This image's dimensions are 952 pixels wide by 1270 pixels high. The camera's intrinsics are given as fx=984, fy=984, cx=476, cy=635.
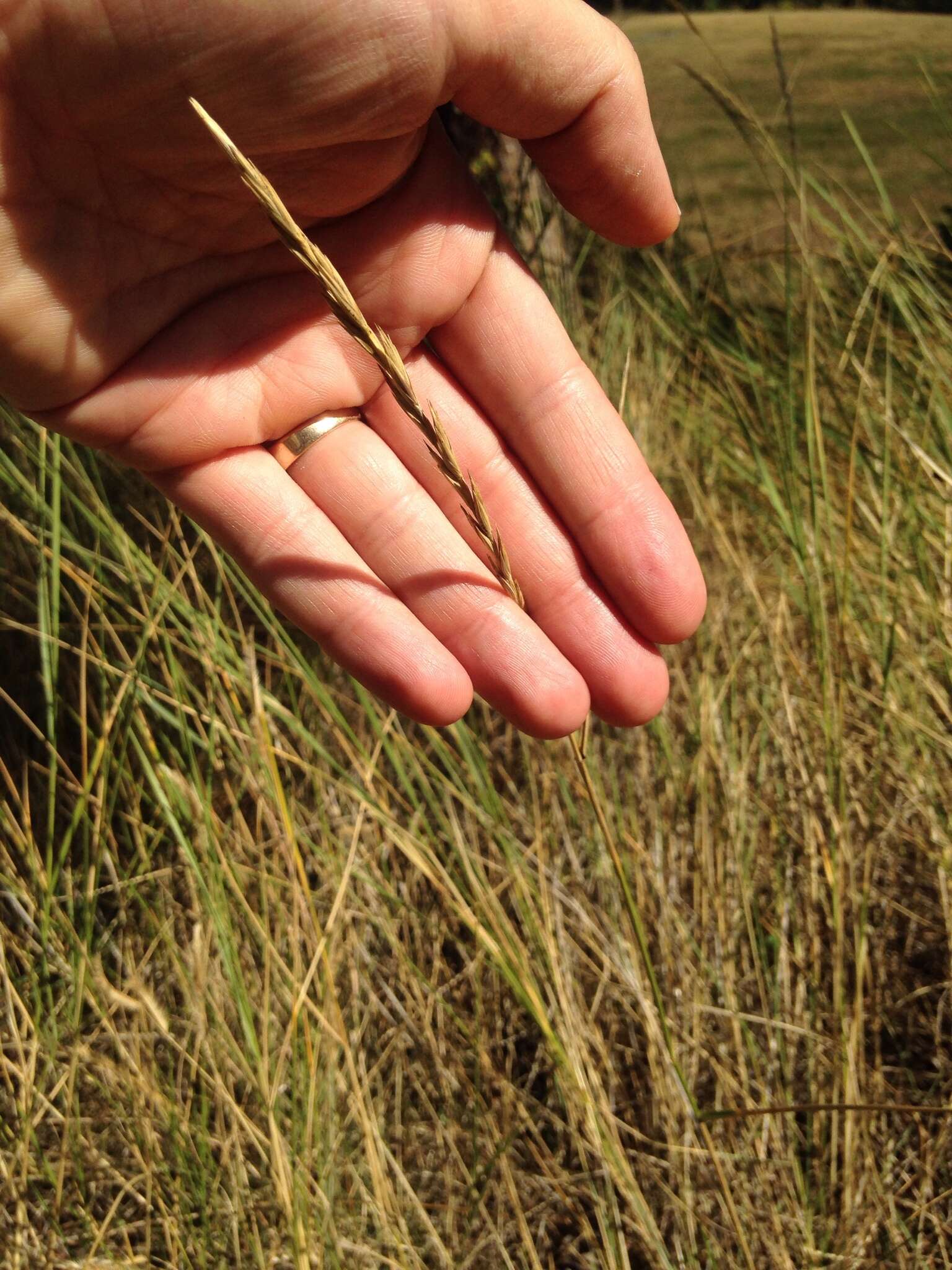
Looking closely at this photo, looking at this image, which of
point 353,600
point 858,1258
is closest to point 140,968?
point 353,600

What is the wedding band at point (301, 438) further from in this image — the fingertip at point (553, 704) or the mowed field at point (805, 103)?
the mowed field at point (805, 103)

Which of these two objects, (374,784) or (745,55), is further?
(745,55)

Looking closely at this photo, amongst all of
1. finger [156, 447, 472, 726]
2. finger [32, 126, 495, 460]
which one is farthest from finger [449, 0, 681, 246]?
finger [156, 447, 472, 726]

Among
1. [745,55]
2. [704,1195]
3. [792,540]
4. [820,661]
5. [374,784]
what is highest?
[745,55]

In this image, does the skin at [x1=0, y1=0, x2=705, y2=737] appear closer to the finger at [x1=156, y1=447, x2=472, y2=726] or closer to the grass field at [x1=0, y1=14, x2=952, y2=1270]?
the finger at [x1=156, y1=447, x2=472, y2=726]

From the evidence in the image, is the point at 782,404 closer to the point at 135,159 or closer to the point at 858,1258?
the point at 135,159

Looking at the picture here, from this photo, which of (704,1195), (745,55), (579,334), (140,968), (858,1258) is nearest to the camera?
(858,1258)

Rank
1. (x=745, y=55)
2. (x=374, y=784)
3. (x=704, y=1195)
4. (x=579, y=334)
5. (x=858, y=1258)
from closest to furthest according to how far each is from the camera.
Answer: (x=858, y=1258) → (x=704, y=1195) → (x=374, y=784) → (x=579, y=334) → (x=745, y=55)

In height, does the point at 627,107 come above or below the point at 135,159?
below

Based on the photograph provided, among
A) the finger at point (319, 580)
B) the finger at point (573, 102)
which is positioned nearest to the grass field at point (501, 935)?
the finger at point (319, 580)
